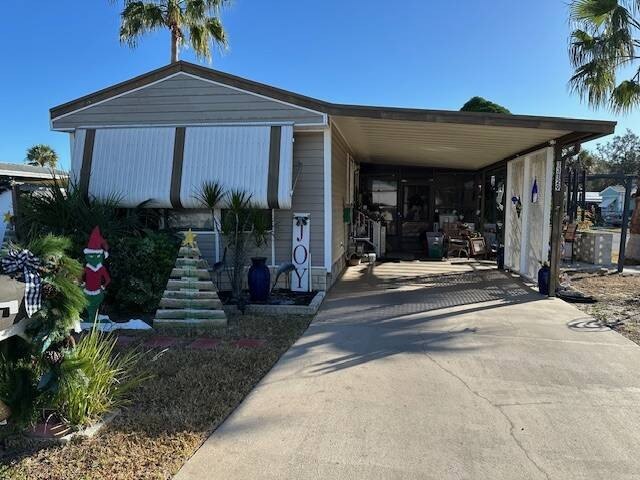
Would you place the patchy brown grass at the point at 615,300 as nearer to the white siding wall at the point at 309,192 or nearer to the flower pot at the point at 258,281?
the white siding wall at the point at 309,192

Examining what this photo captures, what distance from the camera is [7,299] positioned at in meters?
2.77

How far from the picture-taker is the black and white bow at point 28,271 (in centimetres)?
277

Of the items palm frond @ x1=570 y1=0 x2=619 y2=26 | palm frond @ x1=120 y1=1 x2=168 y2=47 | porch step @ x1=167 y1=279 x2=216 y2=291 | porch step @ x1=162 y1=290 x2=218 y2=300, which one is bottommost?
porch step @ x1=162 y1=290 x2=218 y2=300

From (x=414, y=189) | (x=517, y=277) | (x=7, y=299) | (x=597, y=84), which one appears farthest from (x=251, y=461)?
(x=414, y=189)

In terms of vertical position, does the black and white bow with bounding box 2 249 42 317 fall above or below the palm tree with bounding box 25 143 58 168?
below

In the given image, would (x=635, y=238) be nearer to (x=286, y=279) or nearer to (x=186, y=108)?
(x=286, y=279)

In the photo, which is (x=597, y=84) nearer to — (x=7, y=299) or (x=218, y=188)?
(x=218, y=188)

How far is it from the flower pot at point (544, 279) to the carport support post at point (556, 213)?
116mm

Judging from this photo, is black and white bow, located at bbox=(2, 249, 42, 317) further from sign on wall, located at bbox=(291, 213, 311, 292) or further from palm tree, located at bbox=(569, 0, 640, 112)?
→ palm tree, located at bbox=(569, 0, 640, 112)

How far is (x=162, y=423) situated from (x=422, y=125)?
5615 millimetres

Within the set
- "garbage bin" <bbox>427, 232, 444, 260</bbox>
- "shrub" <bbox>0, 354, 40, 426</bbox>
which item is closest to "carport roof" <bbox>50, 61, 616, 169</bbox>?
"garbage bin" <bbox>427, 232, 444, 260</bbox>

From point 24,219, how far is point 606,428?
7245 mm

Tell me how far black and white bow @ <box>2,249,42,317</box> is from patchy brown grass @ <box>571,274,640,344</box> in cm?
583

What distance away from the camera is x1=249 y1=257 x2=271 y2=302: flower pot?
6793mm
